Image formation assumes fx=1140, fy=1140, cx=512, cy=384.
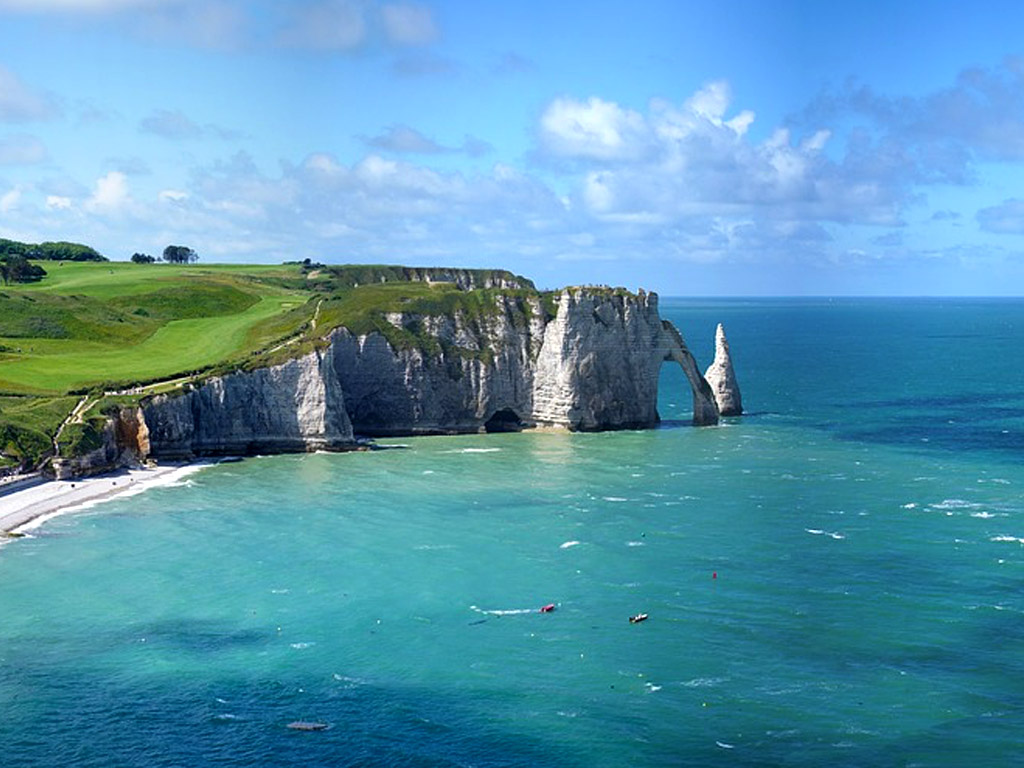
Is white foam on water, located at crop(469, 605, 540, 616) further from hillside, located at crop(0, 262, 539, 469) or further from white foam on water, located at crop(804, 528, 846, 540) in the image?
hillside, located at crop(0, 262, 539, 469)

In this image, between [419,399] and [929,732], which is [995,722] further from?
[419,399]

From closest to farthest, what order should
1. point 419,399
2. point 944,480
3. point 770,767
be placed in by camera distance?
1. point 770,767
2. point 944,480
3. point 419,399

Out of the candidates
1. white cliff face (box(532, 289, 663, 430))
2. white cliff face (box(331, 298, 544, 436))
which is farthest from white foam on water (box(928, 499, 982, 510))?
white cliff face (box(331, 298, 544, 436))

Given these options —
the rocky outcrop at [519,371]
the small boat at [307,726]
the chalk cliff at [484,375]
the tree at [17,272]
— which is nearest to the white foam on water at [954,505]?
the rocky outcrop at [519,371]

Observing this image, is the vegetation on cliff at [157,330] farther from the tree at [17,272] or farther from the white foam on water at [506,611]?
the white foam on water at [506,611]

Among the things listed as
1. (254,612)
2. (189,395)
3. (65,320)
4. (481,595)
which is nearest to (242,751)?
(254,612)

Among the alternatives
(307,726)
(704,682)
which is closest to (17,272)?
(307,726)
